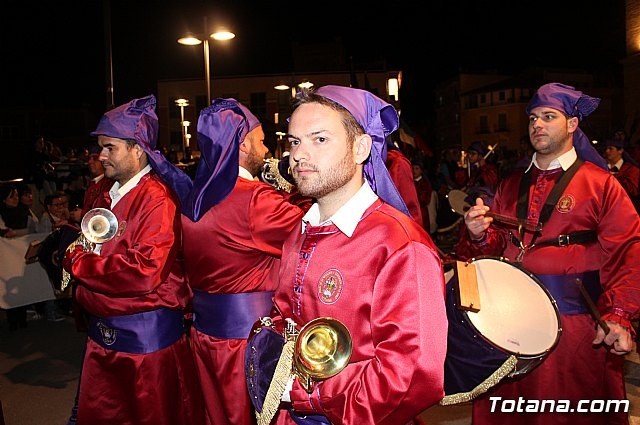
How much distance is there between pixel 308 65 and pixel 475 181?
136ft

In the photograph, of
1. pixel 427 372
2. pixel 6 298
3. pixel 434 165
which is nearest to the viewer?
pixel 427 372

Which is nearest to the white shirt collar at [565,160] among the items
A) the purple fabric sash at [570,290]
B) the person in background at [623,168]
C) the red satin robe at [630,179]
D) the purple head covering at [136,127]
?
the purple fabric sash at [570,290]

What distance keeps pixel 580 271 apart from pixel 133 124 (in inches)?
125

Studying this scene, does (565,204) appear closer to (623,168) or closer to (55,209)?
(623,168)

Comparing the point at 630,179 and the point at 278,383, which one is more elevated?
the point at 630,179

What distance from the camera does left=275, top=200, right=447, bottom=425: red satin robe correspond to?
182 cm

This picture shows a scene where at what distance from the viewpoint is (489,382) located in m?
2.35

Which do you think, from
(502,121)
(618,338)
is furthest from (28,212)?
(502,121)

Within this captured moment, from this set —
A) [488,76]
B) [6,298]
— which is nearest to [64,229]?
[6,298]

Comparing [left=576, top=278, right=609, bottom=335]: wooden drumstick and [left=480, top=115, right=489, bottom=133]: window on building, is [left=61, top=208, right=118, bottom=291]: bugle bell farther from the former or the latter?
[left=480, top=115, right=489, bottom=133]: window on building

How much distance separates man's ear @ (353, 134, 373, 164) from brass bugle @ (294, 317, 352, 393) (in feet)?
2.17

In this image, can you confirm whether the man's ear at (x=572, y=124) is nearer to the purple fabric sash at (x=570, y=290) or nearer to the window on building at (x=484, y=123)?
the purple fabric sash at (x=570, y=290)

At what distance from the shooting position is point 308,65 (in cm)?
5141

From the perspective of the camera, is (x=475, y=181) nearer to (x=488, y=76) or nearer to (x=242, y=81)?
(x=242, y=81)
